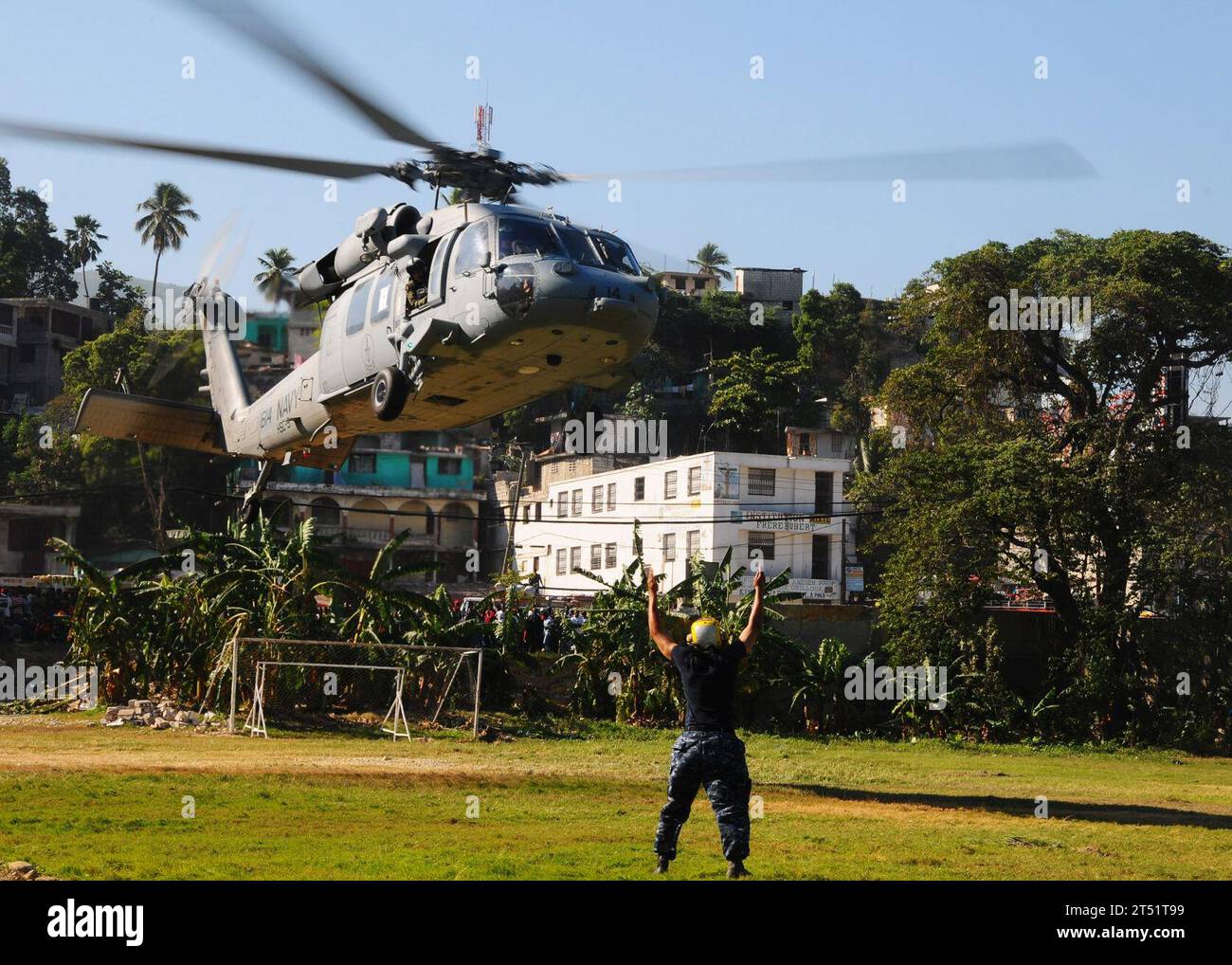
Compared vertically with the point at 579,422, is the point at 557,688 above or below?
below

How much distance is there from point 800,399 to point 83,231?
195 feet

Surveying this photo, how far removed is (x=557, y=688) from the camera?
37.5 meters

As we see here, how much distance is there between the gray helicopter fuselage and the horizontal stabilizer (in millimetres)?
6493

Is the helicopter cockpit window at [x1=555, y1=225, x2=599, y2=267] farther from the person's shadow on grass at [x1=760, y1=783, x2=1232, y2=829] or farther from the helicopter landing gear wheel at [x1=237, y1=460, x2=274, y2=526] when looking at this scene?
the helicopter landing gear wheel at [x1=237, y1=460, x2=274, y2=526]

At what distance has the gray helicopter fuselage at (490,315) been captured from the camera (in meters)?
19.9

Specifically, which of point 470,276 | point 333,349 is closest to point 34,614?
point 333,349

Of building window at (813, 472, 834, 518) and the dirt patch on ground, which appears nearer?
the dirt patch on ground

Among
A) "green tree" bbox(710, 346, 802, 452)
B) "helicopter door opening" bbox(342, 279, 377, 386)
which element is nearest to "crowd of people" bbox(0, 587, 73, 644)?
"helicopter door opening" bbox(342, 279, 377, 386)

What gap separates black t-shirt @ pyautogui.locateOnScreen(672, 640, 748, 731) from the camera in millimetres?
11719

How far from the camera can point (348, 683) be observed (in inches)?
1241

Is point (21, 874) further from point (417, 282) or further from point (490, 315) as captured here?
point (417, 282)

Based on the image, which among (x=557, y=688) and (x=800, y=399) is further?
(x=800, y=399)
